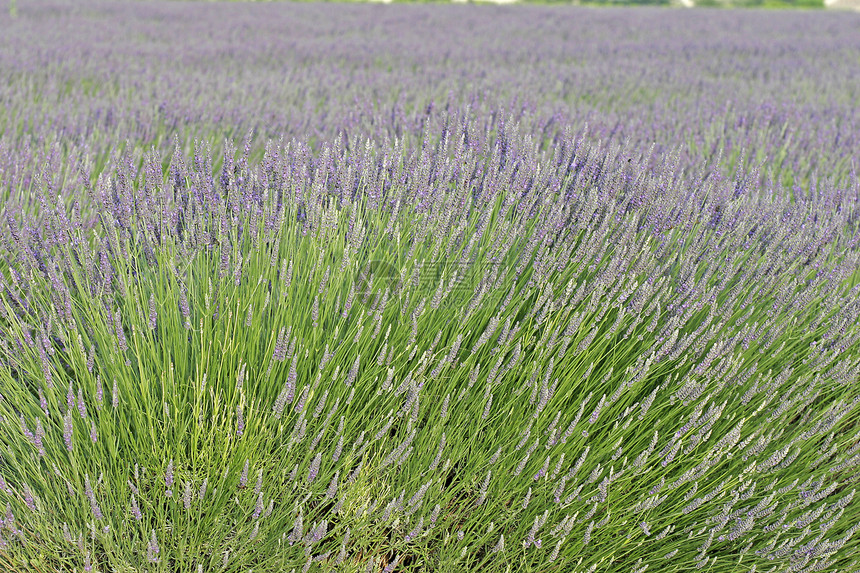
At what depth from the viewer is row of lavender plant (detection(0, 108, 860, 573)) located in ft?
4.44

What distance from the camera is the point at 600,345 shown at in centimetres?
163

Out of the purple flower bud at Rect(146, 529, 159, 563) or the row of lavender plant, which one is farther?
the row of lavender plant

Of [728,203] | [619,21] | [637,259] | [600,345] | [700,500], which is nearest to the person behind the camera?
[700,500]

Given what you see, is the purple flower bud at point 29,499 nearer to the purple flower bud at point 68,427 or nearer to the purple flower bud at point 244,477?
the purple flower bud at point 68,427

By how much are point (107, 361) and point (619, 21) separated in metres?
13.3

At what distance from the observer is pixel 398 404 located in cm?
154

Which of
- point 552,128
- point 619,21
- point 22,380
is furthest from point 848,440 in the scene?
point 619,21

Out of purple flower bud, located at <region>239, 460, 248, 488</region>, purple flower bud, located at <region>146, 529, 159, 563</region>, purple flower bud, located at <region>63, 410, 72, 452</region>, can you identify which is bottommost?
purple flower bud, located at <region>146, 529, 159, 563</region>

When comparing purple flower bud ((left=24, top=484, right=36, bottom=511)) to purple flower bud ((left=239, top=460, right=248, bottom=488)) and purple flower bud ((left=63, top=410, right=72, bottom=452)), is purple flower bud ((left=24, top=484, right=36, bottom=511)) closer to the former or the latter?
purple flower bud ((left=63, top=410, right=72, bottom=452))

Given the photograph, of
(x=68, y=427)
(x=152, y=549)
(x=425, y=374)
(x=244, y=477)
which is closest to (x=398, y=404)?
(x=425, y=374)

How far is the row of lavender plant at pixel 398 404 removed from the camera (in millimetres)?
1354

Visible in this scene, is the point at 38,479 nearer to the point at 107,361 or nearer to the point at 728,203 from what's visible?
the point at 107,361

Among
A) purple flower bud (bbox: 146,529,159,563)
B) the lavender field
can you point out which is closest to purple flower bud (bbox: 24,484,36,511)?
the lavender field

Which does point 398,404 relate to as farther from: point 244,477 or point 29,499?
point 29,499
